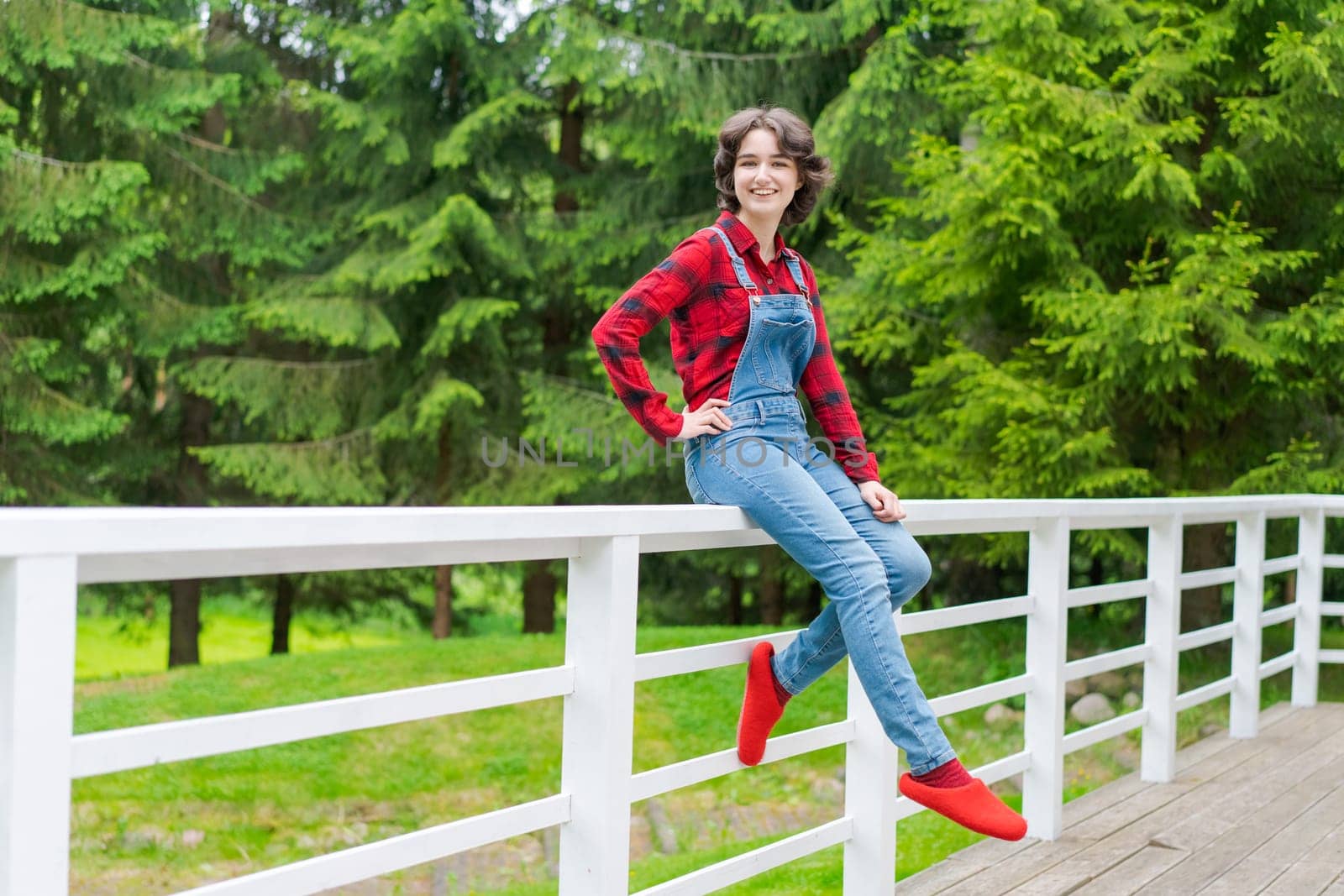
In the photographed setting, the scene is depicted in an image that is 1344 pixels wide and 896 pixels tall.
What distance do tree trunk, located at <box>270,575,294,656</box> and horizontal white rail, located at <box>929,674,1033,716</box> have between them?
11.3 metres

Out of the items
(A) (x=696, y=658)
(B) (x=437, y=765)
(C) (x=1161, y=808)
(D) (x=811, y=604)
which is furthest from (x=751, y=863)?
(D) (x=811, y=604)

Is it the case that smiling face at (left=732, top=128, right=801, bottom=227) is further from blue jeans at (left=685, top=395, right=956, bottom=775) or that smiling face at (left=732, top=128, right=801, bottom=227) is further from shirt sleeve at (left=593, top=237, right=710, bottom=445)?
blue jeans at (left=685, top=395, right=956, bottom=775)

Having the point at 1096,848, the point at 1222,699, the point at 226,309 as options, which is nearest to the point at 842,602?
the point at 1096,848

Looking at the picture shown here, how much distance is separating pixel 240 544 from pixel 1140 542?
7.79 meters

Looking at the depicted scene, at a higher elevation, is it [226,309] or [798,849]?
[226,309]

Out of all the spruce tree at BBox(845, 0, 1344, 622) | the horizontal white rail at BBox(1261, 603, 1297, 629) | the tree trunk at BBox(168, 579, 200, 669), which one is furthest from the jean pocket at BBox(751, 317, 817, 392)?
the tree trunk at BBox(168, 579, 200, 669)

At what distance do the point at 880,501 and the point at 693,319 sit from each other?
500 millimetres

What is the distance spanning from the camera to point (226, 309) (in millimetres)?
10781

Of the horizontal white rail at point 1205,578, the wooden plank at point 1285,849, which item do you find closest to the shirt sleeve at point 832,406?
the wooden plank at point 1285,849

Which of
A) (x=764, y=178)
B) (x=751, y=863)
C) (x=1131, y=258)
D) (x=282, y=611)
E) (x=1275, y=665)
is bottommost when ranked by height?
(x=282, y=611)

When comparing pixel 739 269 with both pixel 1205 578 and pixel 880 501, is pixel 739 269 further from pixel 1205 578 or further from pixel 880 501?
pixel 1205 578

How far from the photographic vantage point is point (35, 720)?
1257 millimetres

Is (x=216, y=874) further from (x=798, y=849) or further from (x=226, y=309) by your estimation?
(x=226, y=309)

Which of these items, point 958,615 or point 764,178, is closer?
point 764,178
